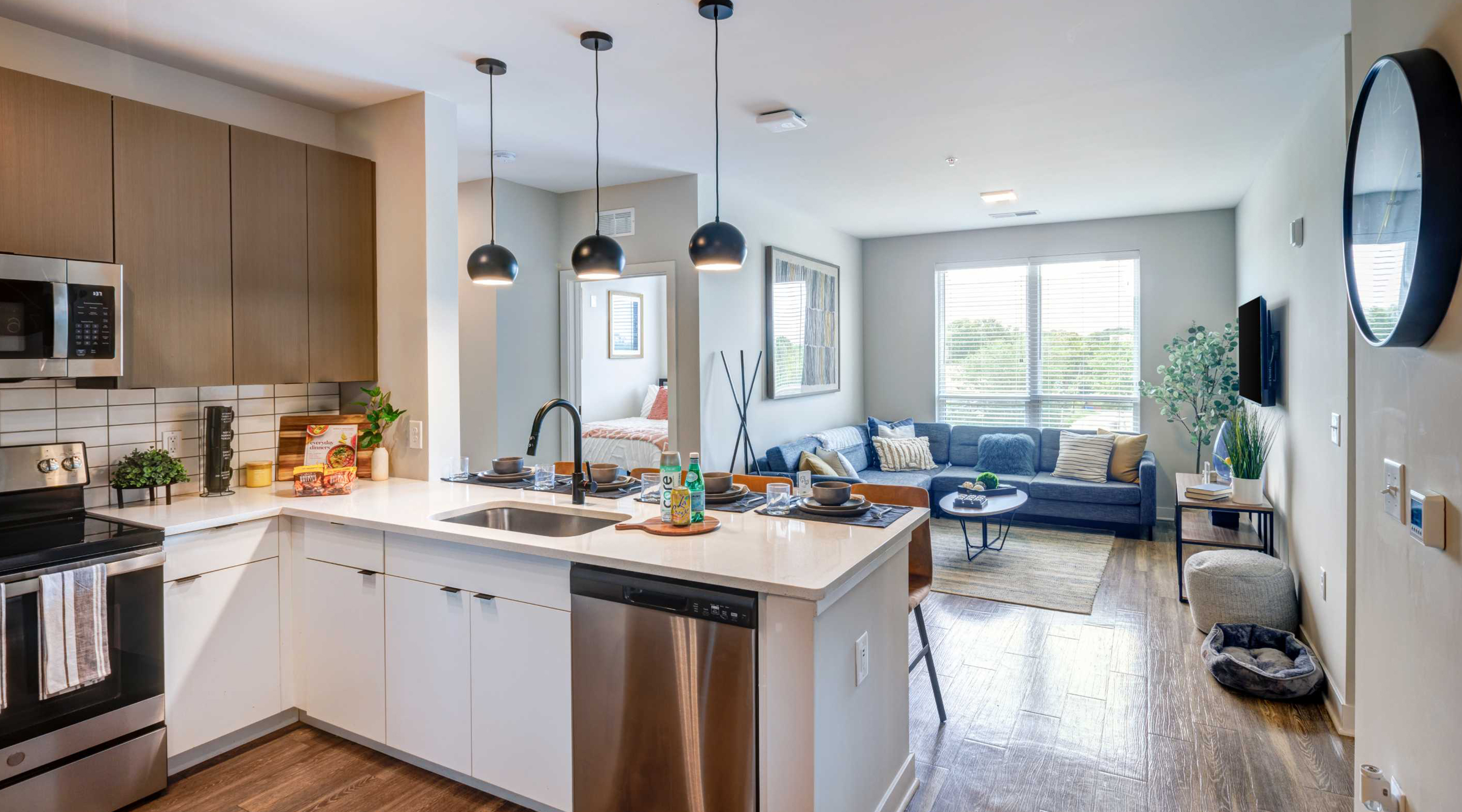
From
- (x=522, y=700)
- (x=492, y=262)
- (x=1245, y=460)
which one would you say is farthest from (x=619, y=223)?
(x=1245, y=460)

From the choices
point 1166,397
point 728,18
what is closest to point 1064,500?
point 1166,397

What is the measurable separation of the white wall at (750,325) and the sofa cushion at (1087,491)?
192 cm

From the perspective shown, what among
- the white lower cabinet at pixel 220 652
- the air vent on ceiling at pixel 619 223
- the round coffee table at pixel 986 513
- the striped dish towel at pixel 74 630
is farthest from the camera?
the air vent on ceiling at pixel 619 223

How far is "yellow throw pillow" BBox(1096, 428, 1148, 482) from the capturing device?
240 inches

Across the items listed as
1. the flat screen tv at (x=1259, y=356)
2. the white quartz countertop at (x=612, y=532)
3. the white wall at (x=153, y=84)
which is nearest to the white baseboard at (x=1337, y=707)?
the flat screen tv at (x=1259, y=356)

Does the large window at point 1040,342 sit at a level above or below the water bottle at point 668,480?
above

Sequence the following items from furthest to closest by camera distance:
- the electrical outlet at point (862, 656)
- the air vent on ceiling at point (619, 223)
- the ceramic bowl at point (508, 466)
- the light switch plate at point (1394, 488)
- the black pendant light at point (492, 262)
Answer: the air vent on ceiling at point (619, 223), the ceramic bowl at point (508, 466), the black pendant light at point (492, 262), the electrical outlet at point (862, 656), the light switch plate at point (1394, 488)

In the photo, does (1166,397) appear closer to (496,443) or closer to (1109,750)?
(1109,750)

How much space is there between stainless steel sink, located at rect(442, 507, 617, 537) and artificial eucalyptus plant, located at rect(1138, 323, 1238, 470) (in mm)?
5014

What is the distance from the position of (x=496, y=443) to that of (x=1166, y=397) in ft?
17.1

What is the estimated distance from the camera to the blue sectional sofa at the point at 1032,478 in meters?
5.86

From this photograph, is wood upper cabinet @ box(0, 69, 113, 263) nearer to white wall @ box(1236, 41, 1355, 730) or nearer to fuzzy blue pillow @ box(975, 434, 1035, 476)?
white wall @ box(1236, 41, 1355, 730)

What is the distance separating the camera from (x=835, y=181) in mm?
5121

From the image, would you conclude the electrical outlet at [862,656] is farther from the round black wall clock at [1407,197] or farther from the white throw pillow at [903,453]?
the white throw pillow at [903,453]
